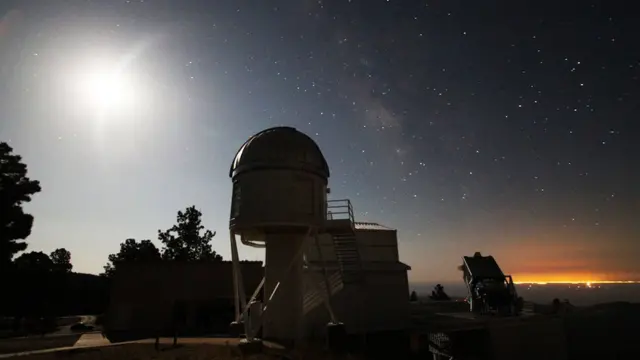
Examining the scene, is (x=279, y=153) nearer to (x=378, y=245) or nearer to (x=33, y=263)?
(x=378, y=245)

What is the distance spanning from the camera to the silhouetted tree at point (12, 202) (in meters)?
34.8

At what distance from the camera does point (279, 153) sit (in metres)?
17.8

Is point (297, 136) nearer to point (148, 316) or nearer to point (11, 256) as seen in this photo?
point (148, 316)

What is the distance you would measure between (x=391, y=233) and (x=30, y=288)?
36.8 metres

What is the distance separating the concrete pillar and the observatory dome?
11.7 feet

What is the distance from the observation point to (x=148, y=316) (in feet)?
100.0

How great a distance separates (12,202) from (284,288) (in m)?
32.3

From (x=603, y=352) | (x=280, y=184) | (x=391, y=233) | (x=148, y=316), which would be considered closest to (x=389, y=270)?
(x=391, y=233)

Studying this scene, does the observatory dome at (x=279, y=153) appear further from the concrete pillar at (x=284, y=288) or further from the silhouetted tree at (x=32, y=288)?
the silhouetted tree at (x=32, y=288)

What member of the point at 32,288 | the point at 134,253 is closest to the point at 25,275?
the point at 32,288

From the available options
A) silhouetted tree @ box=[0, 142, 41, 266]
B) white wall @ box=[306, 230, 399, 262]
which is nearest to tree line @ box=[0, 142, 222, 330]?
silhouetted tree @ box=[0, 142, 41, 266]

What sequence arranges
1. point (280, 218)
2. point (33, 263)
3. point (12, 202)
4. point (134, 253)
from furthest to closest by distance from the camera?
point (134, 253) → point (33, 263) → point (12, 202) → point (280, 218)

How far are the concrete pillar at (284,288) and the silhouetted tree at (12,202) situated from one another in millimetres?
30686

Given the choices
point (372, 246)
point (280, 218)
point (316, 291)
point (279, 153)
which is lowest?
point (316, 291)
